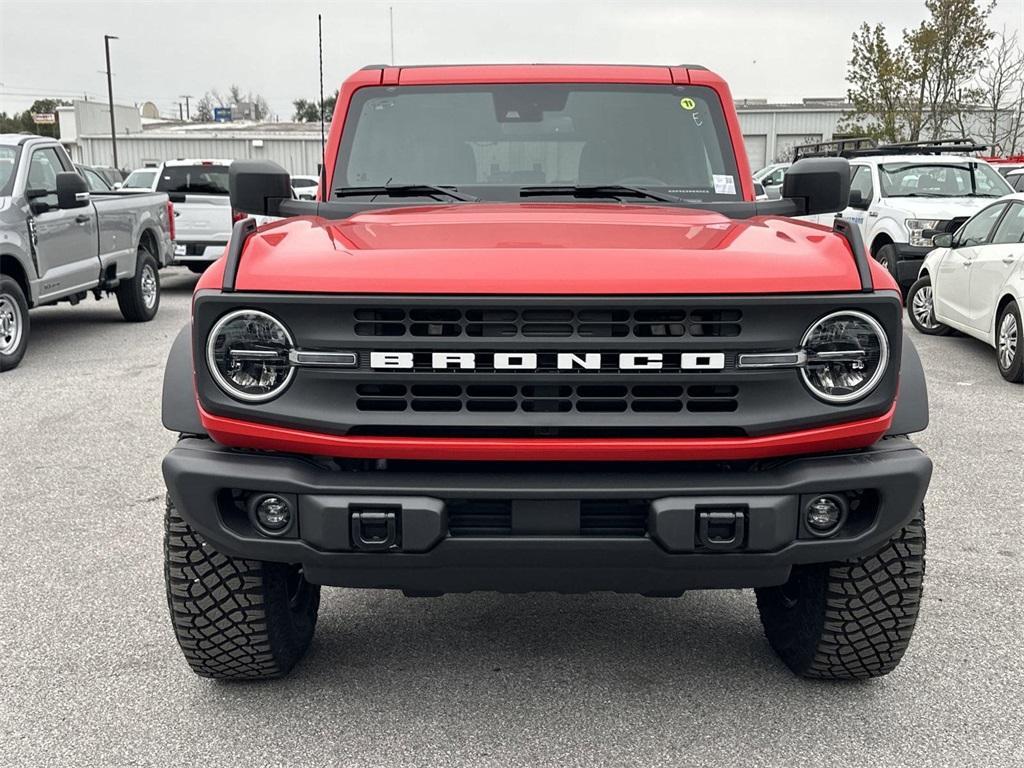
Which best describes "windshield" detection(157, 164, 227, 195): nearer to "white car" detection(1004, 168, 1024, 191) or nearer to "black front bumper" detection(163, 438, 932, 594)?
"white car" detection(1004, 168, 1024, 191)

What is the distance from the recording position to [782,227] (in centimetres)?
337

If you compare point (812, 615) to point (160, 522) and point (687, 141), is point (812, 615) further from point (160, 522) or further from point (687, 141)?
point (160, 522)

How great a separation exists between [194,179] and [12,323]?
7.23 metres

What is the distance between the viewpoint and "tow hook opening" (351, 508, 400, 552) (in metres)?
2.67

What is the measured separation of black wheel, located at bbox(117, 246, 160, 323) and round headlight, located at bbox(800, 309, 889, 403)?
35.5 ft

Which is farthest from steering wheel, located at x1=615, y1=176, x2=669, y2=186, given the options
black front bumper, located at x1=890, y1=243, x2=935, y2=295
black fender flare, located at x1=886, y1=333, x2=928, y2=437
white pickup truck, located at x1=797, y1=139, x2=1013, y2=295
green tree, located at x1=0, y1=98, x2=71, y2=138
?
green tree, located at x1=0, y1=98, x2=71, y2=138

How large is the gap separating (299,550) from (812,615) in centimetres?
160

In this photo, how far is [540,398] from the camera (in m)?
2.72

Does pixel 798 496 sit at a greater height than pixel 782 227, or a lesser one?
lesser

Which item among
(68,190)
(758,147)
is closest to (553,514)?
(68,190)

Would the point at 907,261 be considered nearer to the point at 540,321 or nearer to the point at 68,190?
Answer: the point at 68,190

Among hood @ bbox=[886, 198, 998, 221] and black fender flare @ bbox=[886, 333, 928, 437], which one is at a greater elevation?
black fender flare @ bbox=[886, 333, 928, 437]

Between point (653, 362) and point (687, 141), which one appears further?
point (687, 141)

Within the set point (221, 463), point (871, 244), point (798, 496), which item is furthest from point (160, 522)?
point (871, 244)
